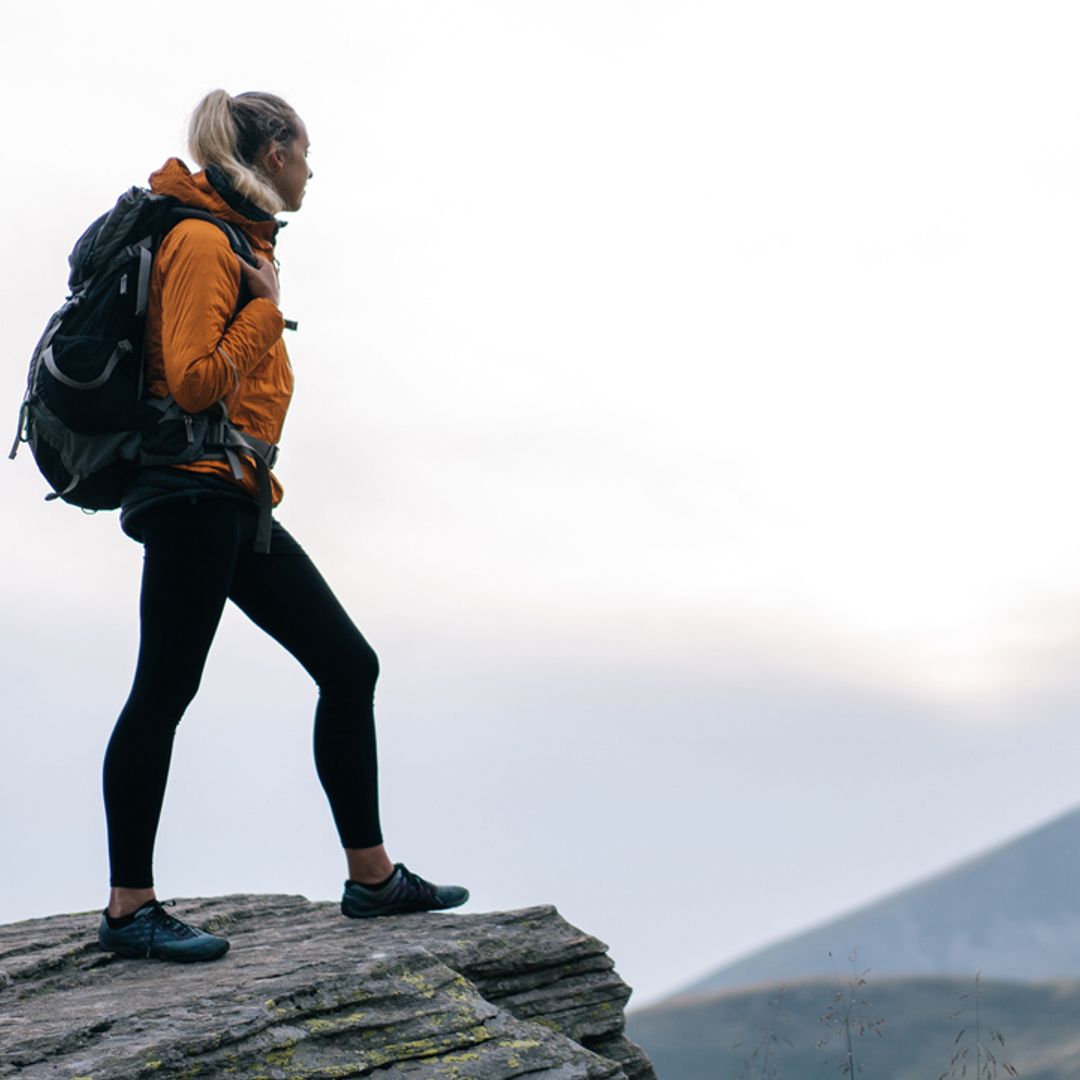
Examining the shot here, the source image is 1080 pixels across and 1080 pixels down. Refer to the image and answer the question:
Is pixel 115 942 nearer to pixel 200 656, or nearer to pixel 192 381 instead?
pixel 200 656

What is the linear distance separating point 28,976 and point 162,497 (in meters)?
2.39

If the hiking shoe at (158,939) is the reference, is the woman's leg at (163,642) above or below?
above

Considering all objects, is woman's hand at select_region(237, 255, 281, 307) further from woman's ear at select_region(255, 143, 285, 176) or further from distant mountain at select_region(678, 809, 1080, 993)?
distant mountain at select_region(678, 809, 1080, 993)

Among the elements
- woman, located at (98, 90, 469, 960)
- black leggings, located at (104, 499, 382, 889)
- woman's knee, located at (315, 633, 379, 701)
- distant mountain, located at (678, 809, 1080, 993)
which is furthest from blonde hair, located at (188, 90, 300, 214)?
distant mountain, located at (678, 809, 1080, 993)

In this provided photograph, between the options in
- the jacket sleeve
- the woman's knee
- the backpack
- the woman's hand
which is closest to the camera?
the jacket sleeve

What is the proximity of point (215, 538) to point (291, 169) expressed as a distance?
163cm

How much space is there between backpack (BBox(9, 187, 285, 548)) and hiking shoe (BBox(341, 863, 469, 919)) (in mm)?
1857

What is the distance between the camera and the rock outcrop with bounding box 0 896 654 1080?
4.44 meters

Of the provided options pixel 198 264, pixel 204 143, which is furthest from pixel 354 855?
pixel 204 143

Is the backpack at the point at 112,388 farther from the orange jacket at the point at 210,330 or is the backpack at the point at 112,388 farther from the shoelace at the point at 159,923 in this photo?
the shoelace at the point at 159,923

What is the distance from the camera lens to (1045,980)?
22.7 meters

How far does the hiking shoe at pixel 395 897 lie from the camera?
5.95m

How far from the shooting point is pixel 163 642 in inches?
201

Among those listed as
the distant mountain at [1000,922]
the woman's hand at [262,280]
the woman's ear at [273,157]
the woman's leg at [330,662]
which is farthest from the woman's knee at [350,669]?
the distant mountain at [1000,922]
